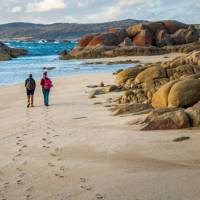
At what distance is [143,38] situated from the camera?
229ft

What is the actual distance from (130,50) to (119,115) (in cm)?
5141

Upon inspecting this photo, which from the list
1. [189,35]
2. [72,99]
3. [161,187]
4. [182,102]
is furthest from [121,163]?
[189,35]

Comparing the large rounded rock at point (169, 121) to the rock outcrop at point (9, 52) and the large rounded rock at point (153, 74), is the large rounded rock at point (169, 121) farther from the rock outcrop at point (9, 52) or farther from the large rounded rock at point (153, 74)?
the rock outcrop at point (9, 52)

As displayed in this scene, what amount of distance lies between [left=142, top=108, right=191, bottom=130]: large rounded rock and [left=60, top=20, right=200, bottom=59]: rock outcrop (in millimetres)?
52627

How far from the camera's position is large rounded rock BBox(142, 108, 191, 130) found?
11.4m

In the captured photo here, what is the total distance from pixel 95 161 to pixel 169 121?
3.10 metres

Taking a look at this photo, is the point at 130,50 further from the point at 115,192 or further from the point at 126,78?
the point at 115,192

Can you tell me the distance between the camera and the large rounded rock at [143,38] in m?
69.6

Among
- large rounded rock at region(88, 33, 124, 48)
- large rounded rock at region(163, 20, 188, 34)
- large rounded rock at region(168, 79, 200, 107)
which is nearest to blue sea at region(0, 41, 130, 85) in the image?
large rounded rock at region(88, 33, 124, 48)

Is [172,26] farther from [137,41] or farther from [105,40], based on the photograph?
[105,40]

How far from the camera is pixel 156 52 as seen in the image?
64.1 meters

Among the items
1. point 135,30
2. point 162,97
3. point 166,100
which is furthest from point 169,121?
point 135,30

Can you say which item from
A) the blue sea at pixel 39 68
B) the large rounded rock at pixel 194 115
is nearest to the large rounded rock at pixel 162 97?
the large rounded rock at pixel 194 115

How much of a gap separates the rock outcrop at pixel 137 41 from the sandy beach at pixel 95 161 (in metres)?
51.6
